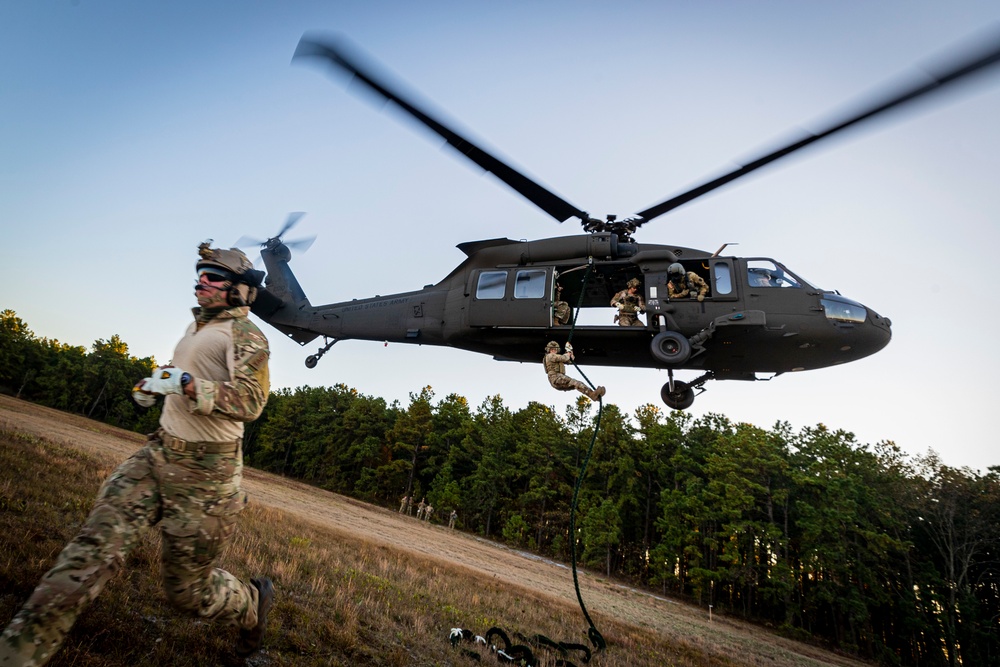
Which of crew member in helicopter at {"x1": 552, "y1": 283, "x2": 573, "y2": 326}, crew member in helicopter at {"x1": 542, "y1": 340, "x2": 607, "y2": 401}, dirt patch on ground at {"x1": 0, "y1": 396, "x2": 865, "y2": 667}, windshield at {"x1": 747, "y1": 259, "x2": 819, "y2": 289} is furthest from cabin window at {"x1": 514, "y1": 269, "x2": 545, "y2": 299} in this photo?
dirt patch on ground at {"x1": 0, "y1": 396, "x2": 865, "y2": 667}

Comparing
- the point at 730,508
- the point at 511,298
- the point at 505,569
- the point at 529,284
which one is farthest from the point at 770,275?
the point at 730,508

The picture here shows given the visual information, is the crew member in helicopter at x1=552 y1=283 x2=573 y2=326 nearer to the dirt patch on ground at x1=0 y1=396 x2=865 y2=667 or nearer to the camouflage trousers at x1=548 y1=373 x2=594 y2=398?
the camouflage trousers at x1=548 y1=373 x2=594 y2=398

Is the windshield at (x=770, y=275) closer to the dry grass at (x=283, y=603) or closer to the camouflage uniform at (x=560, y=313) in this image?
the camouflage uniform at (x=560, y=313)

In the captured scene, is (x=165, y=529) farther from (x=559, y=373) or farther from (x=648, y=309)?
(x=648, y=309)

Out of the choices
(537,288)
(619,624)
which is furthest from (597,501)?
(537,288)

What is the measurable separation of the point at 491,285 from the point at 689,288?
3706mm

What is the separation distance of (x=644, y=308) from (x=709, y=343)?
1.31 meters

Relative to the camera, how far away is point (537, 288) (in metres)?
8.34

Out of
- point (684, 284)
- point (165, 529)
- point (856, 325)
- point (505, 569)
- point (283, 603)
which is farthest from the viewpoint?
point (505, 569)

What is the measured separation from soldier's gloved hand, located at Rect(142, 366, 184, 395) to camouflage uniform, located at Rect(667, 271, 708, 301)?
7.70 m

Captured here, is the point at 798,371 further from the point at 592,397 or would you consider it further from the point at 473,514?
the point at 473,514

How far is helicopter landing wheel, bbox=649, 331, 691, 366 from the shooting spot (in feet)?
25.6

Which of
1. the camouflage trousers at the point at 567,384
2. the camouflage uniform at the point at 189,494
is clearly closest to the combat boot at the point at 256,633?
the camouflage uniform at the point at 189,494

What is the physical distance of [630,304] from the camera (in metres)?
8.79
